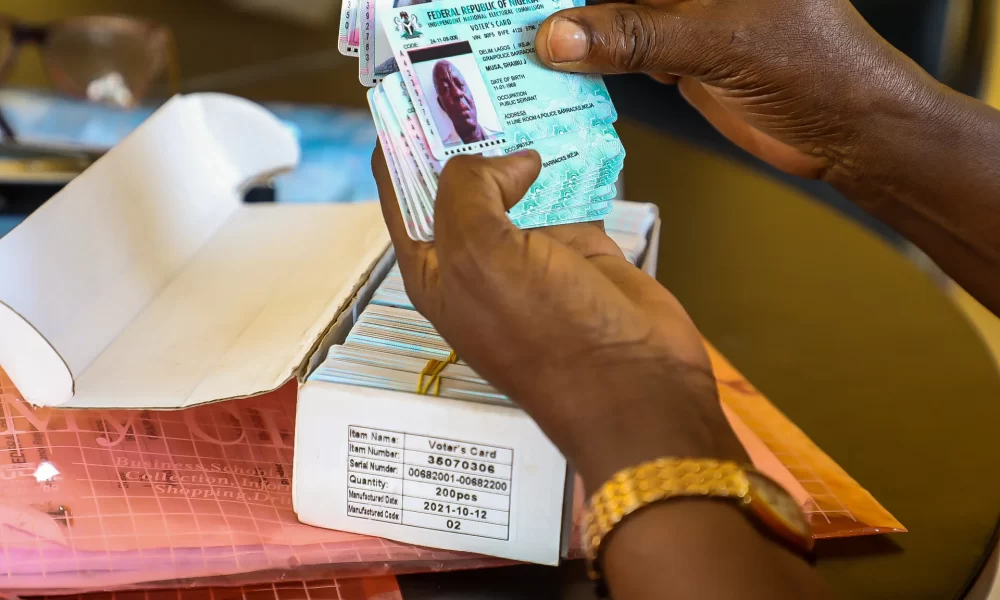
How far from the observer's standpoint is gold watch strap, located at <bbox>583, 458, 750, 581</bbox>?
53 centimetres

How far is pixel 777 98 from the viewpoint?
0.89 meters

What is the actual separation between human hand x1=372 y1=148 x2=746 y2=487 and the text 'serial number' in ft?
0.27

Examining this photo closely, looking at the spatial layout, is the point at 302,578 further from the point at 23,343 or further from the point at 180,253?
the point at 180,253

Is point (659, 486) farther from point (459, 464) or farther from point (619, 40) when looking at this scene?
point (619, 40)

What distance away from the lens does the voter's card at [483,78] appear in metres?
0.69

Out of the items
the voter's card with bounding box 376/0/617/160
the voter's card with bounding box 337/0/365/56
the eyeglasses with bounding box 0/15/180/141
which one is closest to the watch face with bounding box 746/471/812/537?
the voter's card with bounding box 376/0/617/160

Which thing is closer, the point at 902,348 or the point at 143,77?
the point at 902,348

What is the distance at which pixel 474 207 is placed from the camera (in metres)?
0.57

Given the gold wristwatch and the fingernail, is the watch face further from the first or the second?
the fingernail

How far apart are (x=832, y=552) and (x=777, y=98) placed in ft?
1.57

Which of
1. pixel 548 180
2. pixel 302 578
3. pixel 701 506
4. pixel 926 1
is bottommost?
pixel 302 578

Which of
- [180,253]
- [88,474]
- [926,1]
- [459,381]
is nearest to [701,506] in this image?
[459,381]

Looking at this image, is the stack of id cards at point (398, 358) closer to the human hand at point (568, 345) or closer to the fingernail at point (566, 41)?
the human hand at point (568, 345)

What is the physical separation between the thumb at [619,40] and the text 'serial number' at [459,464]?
0.36 meters
